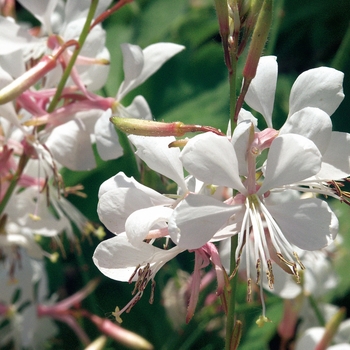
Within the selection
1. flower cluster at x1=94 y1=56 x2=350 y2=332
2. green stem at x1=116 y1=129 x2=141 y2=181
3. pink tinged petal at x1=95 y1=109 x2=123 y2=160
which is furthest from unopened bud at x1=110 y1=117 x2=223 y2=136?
green stem at x1=116 y1=129 x2=141 y2=181

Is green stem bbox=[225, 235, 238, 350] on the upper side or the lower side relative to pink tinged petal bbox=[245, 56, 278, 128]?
lower

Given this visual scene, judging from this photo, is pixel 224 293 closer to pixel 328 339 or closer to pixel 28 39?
pixel 328 339

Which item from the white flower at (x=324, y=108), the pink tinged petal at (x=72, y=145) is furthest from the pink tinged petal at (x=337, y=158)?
the pink tinged petal at (x=72, y=145)

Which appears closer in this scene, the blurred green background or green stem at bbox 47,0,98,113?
green stem at bbox 47,0,98,113

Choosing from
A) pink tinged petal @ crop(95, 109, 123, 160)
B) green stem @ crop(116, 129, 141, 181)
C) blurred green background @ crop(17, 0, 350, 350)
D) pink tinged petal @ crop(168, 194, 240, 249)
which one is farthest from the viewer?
blurred green background @ crop(17, 0, 350, 350)

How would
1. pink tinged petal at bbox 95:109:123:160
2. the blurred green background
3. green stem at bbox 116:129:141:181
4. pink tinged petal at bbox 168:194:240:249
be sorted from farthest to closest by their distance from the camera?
the blurred green background < green stem at bbox 116:129:141:181 < pink tinged petal at bbox 95:109:123:160 < pink tinged petal at bbox 168:194:240:249

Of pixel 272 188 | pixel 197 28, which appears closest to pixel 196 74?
pixel 197 28

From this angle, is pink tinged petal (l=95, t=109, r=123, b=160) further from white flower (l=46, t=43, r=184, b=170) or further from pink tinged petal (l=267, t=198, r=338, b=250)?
pink tinged petal (l=267, t=198, r=338, b=250)
